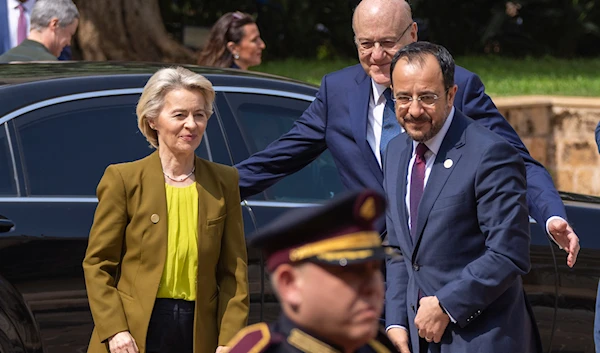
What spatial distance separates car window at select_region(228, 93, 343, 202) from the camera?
5.25 meters

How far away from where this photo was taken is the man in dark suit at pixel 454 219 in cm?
364

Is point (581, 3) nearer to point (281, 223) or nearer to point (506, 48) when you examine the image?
point (506, 48)

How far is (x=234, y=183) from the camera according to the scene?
4.09m

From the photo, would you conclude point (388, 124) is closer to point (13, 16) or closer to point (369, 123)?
point (369, 123)

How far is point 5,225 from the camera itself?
14.9 ft

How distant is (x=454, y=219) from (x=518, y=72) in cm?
1121

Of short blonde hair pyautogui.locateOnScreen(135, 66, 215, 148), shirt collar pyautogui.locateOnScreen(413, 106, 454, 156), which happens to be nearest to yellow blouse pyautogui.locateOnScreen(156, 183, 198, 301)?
short blonde hair pyautogui.locateOnScreen(135, 66, 215, 148)

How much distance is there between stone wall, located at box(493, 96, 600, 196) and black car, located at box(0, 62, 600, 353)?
15.4 ft

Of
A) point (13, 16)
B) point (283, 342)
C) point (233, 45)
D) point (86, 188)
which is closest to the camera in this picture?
point (283, 342)

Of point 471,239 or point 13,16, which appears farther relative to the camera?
point 13,16

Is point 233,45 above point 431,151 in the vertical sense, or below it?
below

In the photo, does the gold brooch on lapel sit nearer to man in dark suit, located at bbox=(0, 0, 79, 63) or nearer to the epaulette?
the epaulette

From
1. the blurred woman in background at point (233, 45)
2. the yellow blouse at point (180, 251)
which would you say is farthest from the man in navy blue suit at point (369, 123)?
the blurred woman in background at point (233, 45)

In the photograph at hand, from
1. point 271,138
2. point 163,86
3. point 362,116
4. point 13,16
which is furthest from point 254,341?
point 13,16
